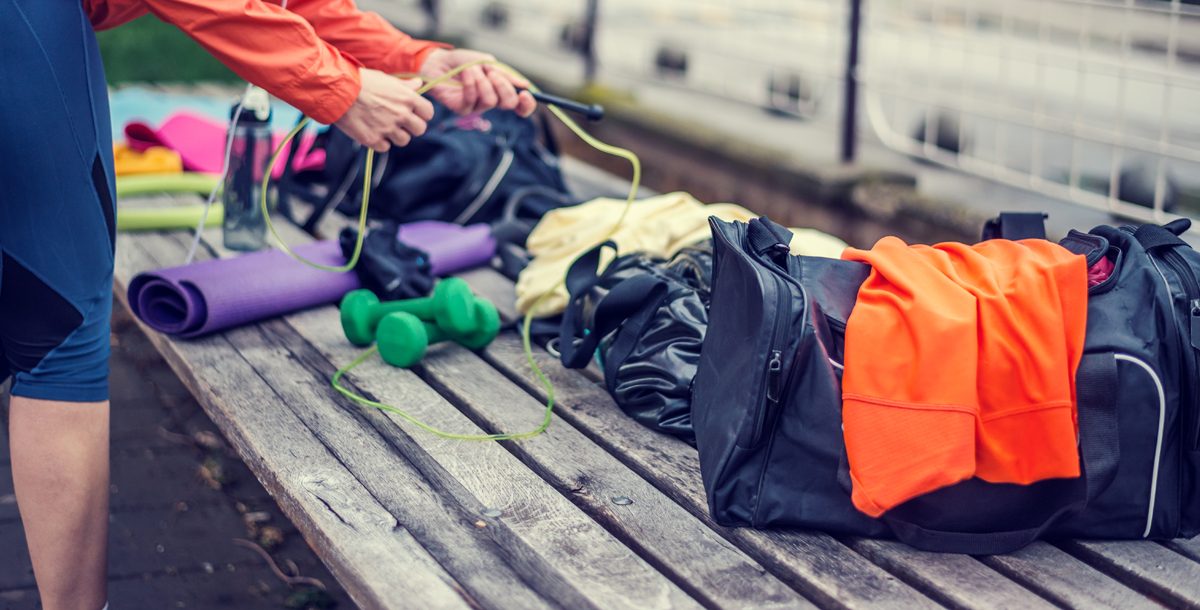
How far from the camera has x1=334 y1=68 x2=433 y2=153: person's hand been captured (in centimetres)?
221

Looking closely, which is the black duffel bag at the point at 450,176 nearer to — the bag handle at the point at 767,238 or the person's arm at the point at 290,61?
the person's arm at the point at 290,61

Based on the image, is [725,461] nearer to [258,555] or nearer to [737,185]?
[258,555]

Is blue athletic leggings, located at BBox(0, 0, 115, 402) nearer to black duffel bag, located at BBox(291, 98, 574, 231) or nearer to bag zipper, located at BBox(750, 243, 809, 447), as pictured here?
bag zipper, located at BBox(750, 243, 809, 447)

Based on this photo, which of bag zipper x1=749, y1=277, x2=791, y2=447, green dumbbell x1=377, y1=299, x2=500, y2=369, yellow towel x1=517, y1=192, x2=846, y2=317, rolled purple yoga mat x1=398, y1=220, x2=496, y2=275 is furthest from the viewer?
rolled purple yoga mat x1=398, y1=220, x2=496, y2=275

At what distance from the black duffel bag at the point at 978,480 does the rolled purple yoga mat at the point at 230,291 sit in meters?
1.18

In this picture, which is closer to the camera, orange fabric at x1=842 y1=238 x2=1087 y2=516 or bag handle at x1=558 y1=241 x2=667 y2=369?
orange fabric at x1=842 y1=238 x2=1087 y2=516

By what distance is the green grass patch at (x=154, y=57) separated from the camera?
5.64m

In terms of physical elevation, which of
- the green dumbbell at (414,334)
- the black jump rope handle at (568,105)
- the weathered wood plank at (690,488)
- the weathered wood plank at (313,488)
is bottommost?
the weathered wood plank at (690,488)

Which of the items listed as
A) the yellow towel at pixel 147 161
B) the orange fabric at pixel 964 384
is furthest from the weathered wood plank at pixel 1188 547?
the yellow towel at pixel 147 161

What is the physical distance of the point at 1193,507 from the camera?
184cm

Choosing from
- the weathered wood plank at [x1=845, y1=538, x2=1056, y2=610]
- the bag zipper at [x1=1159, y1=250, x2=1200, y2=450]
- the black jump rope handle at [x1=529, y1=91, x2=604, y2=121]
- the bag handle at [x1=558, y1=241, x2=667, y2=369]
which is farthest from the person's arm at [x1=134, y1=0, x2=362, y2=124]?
the bag zipper at [x1=1159, y1=250, x2=1200, y2=450]

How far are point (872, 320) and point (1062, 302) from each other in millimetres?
271

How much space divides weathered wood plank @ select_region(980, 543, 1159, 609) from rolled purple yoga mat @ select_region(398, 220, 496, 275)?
1.58 m

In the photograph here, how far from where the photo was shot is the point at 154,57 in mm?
5777
